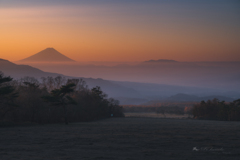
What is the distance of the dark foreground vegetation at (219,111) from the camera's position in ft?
262

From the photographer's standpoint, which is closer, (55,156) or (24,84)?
(55,156)

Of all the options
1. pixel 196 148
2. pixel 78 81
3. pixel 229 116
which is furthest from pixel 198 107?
pixel 196 148

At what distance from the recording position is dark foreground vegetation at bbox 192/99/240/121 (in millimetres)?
79812

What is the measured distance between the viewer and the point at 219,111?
3310 inches

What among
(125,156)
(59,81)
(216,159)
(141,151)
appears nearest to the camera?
(216,159)

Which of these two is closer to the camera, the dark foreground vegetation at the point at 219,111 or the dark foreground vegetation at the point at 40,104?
the dark foreground vegetation at the point at 40,104

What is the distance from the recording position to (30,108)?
4884cm

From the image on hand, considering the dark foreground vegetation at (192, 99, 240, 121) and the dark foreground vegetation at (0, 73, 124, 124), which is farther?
the dark foreground vegetation at (192, 99, 240, 121)

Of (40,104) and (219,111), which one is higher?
(40,104)

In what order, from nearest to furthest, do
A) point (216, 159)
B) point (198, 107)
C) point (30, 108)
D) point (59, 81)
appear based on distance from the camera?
point (216, 159) < point (30, 108) < point (59, 81) < point (198, 107)

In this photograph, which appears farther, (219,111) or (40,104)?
(219,111)

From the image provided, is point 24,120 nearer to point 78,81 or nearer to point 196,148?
point 78,81

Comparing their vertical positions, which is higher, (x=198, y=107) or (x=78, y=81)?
(x=78, y=81)

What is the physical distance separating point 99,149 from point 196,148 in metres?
6.00
